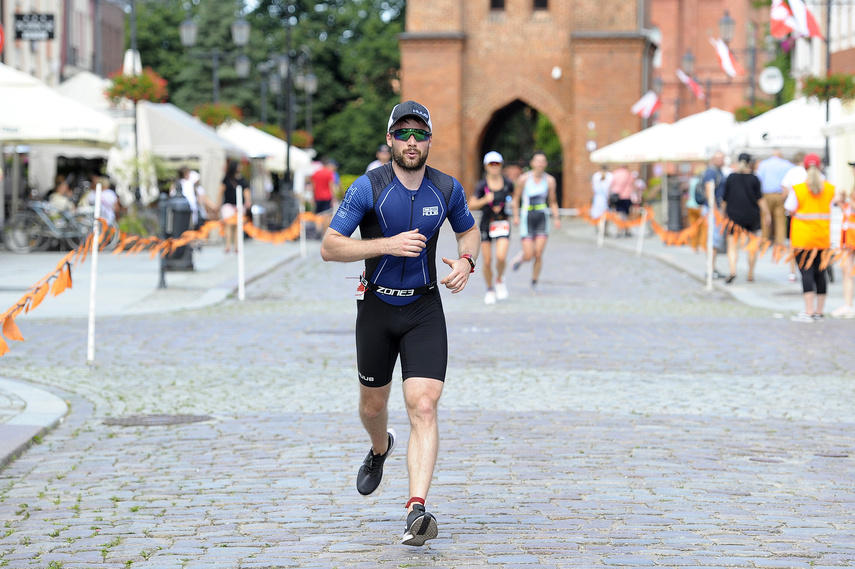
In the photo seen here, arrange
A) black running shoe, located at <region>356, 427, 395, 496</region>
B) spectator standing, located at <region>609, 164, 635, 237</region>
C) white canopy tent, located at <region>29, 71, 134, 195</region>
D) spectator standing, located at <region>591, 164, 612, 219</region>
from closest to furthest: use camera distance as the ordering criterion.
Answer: black running shoe, located at <region>356, 427, 395, 496</region> → white canopy tent, located at <region>29, 71, 134, 195</region> → spectator standing, located at <region>591, 164, 612, 219</region> → spectator standing, located at <region>609, 164, 635, 237</region>

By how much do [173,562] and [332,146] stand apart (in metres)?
67.7

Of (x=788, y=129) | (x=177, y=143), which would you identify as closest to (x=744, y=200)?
(x=788, y=129)

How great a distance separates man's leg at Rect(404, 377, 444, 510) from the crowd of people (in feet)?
32.2

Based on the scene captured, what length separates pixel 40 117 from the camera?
21.8m

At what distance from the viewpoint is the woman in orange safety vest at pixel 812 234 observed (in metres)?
14.5

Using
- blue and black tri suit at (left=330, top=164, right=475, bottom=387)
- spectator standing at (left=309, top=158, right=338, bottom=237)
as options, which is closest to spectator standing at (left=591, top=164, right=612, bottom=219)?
spectator standing at (left=309, top=158, right=338, bottom=237)

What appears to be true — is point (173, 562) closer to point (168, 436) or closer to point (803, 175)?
point (168, 436)

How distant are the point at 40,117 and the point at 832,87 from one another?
42.7ft

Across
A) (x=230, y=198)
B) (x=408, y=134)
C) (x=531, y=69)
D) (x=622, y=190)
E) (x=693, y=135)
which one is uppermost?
(x=531, y=69)

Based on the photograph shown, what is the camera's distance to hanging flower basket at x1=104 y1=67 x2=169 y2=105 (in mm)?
28156

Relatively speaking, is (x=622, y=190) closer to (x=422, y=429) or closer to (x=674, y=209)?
(x=674, y=209)

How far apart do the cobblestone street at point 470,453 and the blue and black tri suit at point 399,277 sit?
748 mm

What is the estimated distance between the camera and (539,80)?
4941 centimetres

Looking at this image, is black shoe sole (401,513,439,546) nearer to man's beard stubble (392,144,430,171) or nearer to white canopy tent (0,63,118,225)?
man's beard stubble (392,144,430,171)
